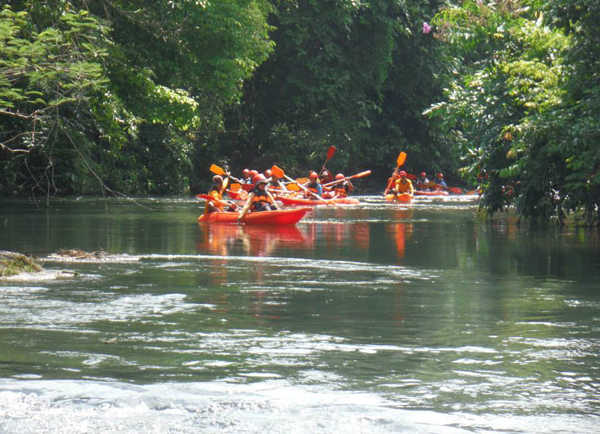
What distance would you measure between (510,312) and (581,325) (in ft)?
3.21

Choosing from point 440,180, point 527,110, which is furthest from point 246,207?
point 440,180

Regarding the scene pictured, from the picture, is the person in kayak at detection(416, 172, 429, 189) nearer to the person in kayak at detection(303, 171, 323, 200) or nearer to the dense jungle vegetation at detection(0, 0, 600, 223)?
the dense jungle vegetation at detection(0, 0, 600, 223)

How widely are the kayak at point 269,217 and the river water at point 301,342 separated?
6.79m

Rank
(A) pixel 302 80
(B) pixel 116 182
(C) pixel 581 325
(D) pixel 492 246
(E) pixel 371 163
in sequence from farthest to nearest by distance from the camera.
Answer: (E) pixel 371 163, (A) pixel 302 80, (B) pixel 116 182, (D) pixel 492 246, (C) pixel 581 325

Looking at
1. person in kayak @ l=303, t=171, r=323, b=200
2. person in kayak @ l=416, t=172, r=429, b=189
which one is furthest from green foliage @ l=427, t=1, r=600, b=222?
person in kayak @ l=416, t=172, r=429, b=189

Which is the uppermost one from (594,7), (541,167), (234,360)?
(594,7)

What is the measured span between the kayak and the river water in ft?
22.3

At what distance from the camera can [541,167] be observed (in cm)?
2120

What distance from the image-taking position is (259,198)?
25750 millimetres

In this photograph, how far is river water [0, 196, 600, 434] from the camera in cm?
634

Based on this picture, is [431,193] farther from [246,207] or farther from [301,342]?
[301,342]

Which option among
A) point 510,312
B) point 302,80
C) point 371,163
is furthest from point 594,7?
point 371,163

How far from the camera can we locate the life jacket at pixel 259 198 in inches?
998

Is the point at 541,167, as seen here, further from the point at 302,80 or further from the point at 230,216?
the point at 302,80
